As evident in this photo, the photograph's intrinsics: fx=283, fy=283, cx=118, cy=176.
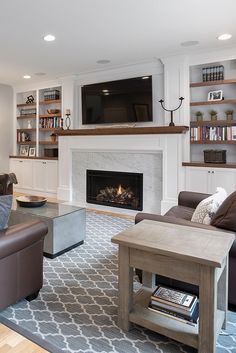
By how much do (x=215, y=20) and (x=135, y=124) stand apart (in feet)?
6.97

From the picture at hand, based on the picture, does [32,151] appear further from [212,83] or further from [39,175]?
[212,83]

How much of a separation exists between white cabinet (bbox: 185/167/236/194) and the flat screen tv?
1.23m

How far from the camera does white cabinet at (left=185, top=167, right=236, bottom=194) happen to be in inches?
159

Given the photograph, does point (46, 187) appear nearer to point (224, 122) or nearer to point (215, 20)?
point (224, 122)

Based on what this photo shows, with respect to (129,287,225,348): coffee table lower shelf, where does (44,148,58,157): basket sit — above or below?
above

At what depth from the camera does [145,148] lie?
4629 mm

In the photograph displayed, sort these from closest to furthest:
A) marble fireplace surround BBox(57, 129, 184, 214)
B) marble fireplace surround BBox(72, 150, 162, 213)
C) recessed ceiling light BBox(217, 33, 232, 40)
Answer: recessed ceiling light BBox(217, 33, 232, 40) → marble fireplace surround BBox(57, 129, 184, 214) → marble fireplace surround BBox(72, 150, 162, 213)

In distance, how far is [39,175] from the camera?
636 centimetres

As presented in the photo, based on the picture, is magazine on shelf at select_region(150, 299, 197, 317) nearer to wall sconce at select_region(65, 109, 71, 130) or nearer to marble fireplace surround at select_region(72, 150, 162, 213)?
marble fireplace surround at select_region(72, 150, 162, 213)

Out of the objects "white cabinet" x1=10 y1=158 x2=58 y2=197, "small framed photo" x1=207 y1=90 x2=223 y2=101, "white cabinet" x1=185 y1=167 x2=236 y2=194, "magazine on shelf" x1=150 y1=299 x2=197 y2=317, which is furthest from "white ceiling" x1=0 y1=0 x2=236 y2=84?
"magazine on shelf" x1=150 y1=299 x2=197 y2=317

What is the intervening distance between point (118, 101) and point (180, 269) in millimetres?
4033

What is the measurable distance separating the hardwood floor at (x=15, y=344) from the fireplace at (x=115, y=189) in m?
3.28

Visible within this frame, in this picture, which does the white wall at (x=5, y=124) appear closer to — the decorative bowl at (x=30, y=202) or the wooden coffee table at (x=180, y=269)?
the decorative bowl at (x=30, y=202)

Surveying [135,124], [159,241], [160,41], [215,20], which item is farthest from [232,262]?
[135,124]
